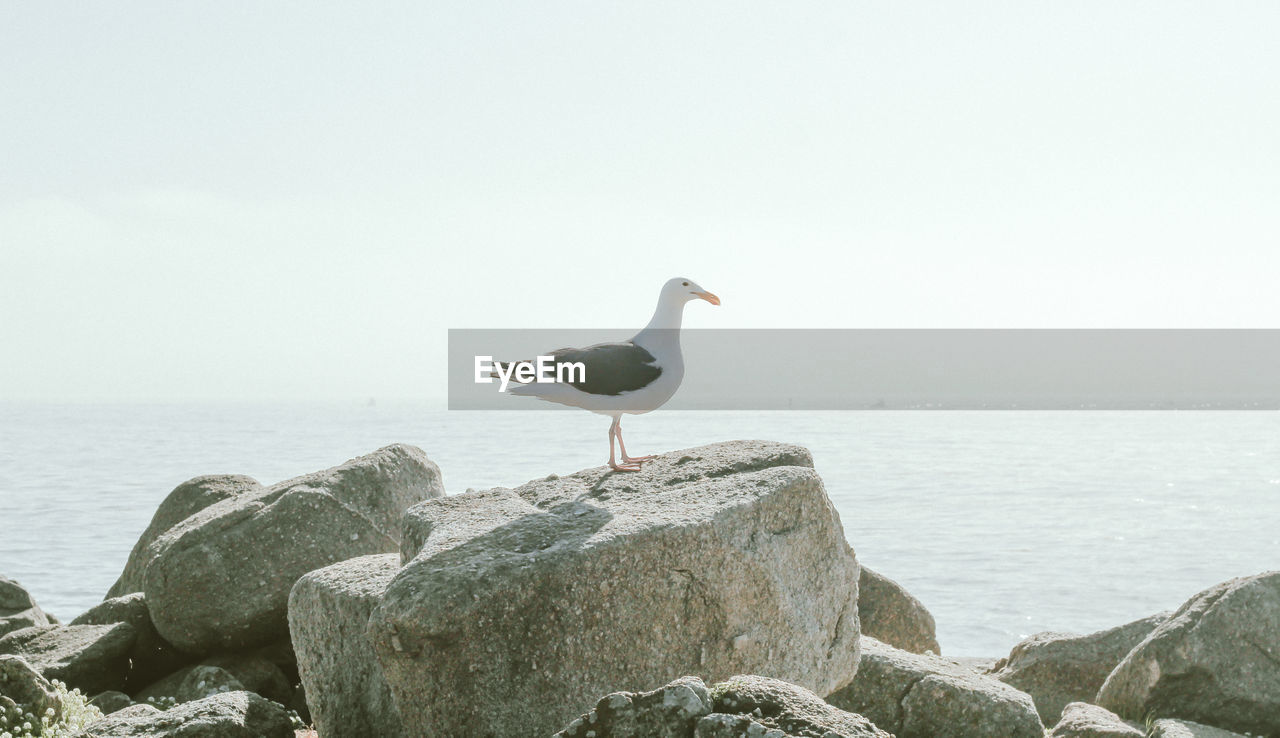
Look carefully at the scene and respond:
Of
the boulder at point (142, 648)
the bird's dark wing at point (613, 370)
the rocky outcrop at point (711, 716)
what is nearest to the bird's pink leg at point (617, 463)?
the bird's dark wing at point (613, 370)

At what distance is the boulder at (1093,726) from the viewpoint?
791 centimetres

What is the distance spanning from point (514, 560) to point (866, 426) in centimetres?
7377

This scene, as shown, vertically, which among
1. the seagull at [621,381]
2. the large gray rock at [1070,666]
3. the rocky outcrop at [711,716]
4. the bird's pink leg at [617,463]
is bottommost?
the large gray rock at [1070,666]

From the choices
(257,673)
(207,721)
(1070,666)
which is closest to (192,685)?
(257,673)

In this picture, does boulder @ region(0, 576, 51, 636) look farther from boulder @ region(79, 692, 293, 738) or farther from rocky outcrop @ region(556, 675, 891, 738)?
rocky outcrop @ region(556, 675, 891, 738)

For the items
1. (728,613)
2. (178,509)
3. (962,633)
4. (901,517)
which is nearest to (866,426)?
(901,517)

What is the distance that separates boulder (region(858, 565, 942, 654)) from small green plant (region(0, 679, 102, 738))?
7227 millimetres

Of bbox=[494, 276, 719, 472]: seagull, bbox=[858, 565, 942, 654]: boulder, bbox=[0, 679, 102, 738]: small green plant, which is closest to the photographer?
bbox=[0, 679, 102, 738]: small green plant

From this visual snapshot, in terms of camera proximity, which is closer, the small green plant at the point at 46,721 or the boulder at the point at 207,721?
the boulder at the point at 207,721

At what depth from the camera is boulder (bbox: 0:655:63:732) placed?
755 cm

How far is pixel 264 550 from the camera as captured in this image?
9414 mm

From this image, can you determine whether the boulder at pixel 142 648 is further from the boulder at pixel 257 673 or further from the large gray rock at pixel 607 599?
the large gray rock at pixel 607 599

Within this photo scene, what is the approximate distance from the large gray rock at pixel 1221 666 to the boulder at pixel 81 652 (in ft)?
29.3

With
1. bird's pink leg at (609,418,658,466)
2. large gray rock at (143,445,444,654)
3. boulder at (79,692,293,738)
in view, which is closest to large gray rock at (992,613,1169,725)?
bird's pink leg at (609,418,658,466)
